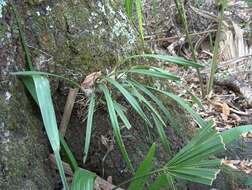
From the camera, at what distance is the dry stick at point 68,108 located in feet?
5.21

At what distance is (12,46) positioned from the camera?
1.48 meters

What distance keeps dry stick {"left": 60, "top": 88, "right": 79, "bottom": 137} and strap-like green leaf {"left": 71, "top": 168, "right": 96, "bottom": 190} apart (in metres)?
0.28

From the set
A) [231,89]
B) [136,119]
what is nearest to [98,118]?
[136,119]

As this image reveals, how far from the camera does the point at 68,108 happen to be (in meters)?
1.60

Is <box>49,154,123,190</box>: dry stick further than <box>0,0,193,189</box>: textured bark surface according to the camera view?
Yes

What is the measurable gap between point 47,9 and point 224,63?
187cm

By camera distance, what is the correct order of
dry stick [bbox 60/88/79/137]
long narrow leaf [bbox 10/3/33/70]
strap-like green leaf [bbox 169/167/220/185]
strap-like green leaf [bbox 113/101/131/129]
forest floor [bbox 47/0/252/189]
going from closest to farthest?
strap-like green leaf [bbox 169/167/220/185] → strap-like green leaf [bbox 113/101/131/129] → long narrow leaf [bbox 10/3/33/70] → dry stick [bbox 60/88/79/137] → forest floor [bbox 47/0/252/189]

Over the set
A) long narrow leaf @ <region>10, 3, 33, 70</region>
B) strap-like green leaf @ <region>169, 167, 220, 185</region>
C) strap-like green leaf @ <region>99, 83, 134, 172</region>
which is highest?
long narrow leaf @ <region>10, 3, 33, 70</region>

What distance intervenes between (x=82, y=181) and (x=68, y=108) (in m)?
0.38

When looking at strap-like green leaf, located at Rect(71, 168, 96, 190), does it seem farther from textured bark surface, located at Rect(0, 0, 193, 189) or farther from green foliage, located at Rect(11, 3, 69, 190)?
textured bark surface, located at Rect(0, 0, 193, 189)

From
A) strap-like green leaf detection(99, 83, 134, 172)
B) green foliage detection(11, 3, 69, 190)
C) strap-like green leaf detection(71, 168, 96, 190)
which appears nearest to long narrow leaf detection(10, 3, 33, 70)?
green foliage detection(11, 3, 69, 190)

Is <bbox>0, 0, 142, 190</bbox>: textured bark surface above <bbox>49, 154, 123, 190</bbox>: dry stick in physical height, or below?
above

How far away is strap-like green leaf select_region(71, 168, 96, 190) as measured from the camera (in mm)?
1243

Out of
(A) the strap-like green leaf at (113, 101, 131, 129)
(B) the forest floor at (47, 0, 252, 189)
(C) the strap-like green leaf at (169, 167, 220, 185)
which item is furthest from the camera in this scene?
(B) the forest floor at (47, 0, 252, 189)
